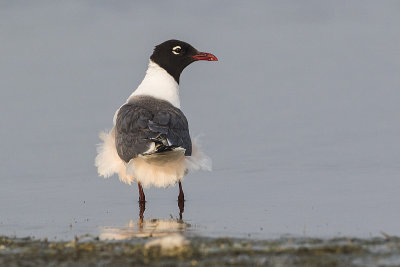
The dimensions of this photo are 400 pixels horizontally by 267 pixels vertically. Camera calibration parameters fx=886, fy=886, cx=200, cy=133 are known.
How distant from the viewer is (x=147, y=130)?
11.4 metres

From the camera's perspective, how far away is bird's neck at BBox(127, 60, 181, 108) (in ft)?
43.7

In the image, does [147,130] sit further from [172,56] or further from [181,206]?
[172,56]

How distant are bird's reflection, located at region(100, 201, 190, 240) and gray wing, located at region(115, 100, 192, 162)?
968mm

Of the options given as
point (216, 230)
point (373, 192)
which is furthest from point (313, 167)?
point (216, 230)

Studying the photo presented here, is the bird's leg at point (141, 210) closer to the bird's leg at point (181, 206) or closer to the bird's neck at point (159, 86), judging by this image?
the bird's leg at point (181, 206)

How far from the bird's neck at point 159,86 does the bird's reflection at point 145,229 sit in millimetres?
2970

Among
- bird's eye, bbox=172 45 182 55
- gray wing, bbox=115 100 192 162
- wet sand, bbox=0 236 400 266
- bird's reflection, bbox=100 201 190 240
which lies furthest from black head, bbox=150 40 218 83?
Result: wet sand, bbox=0 236 400 266

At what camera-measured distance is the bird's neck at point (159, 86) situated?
1333 centimetres

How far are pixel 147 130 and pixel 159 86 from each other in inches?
89.0

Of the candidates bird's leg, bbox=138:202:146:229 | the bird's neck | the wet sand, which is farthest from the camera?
the bird's neck

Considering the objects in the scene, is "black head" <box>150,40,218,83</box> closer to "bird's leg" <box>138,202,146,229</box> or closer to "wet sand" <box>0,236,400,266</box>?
"bird's leg" <box>138,202,146,229</box>

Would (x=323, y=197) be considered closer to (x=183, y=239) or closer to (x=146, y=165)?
(x=146, y=165)

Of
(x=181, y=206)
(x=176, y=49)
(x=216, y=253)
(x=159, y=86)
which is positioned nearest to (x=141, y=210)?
(x=181, y=206)

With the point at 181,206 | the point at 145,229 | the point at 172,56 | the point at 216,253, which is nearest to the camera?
the point at 216,253
